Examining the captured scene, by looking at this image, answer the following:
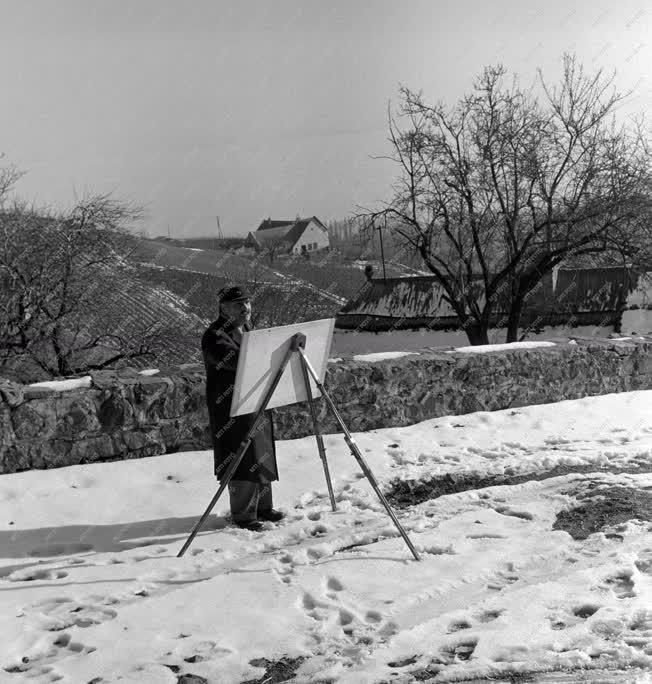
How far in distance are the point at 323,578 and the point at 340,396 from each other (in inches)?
137

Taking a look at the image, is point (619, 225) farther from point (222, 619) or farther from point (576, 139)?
point (222, 619)

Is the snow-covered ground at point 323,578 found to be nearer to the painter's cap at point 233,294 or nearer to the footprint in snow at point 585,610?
the footprint in snow at point 585,610

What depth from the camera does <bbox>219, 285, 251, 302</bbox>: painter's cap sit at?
525cm

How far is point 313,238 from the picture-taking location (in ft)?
266

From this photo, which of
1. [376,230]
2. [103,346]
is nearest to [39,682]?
[103,346]

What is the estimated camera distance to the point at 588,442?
746cm

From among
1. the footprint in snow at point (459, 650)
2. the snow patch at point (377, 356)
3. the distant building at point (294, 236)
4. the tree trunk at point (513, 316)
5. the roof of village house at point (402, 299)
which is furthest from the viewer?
the distant building at point (294, 236)

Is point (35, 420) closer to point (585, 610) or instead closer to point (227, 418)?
point (227, 418)

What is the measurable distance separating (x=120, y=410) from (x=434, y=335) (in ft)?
87.1

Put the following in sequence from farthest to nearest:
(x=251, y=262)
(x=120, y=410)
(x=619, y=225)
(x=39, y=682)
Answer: (x=251, y=262) → (x=619, y=225) → (x=120, y=410) → (x=39, y=682)

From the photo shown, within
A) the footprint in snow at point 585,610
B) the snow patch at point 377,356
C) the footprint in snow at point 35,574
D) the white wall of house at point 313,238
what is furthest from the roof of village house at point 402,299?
the white wall of house at point 313,238

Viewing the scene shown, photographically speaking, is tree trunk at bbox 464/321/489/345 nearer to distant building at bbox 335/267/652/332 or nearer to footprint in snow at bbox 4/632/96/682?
distant building at bbox 335/267/652/332

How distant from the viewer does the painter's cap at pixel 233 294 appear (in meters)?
5.25

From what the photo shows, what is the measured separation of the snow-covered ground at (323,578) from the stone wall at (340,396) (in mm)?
214
